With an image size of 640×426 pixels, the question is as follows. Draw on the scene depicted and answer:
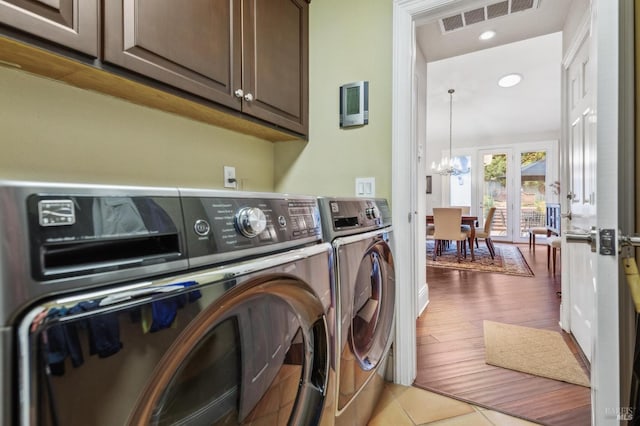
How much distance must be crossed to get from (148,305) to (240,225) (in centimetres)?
22

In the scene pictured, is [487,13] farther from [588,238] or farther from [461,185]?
[461,185]

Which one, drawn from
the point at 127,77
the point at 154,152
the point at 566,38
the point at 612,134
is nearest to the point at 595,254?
the point at 612,134

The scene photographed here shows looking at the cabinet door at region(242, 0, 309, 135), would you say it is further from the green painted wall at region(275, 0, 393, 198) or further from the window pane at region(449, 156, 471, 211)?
the window pane at region(449, 156, 471, 211)

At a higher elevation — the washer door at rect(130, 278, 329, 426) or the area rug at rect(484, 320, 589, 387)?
the washer door at rect(130, 278, 329, 426)

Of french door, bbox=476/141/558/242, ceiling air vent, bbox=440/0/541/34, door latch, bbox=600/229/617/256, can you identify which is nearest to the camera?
door latch, bbox=600/229/617/256

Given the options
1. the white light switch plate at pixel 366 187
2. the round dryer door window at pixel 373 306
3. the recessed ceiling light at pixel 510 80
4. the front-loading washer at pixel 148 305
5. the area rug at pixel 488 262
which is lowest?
the area rug at pixel 488 262

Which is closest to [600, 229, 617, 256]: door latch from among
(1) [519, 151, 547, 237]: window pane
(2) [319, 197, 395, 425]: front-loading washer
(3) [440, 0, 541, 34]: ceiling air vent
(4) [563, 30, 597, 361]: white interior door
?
(2) [319, 197, 395, 425]: front-loading washer

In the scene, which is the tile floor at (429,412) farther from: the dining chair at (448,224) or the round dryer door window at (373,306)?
the dining chair at (448,224)

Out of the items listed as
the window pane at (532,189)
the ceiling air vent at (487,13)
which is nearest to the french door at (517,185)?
the window pane at (532,189)

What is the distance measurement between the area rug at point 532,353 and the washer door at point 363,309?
3.01 feet

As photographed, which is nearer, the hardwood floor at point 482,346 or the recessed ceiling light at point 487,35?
the hardwood floor at point 482,346

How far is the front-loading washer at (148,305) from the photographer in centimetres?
33

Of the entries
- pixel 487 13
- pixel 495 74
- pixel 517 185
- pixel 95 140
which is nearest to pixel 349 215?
pixel 95 140

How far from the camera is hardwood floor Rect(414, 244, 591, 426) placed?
139 centimetres
